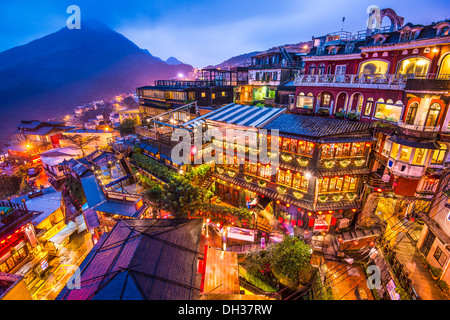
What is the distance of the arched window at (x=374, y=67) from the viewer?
2294 centimetres

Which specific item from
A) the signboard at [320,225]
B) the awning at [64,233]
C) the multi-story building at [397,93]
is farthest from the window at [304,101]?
the awning at [64,233]

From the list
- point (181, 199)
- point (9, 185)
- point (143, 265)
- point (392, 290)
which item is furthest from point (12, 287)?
point (9, 185)

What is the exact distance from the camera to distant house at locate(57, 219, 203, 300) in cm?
974

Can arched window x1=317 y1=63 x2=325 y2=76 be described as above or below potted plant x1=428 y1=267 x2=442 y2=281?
above

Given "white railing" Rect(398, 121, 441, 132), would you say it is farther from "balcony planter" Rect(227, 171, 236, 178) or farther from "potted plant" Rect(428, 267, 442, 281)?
"balcony planter" Rect(227, 171, 236, 178)

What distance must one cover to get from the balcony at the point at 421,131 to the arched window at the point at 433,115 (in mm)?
493

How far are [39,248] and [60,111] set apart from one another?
5540 inches

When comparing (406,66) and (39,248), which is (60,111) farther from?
(406,66)

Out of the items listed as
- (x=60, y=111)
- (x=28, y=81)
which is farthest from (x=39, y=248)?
(x=28, y=81)

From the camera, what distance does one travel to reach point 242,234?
70.9ft

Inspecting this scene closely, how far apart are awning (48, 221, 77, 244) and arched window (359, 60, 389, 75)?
43981 mm

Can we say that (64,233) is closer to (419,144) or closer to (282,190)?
(282,190)

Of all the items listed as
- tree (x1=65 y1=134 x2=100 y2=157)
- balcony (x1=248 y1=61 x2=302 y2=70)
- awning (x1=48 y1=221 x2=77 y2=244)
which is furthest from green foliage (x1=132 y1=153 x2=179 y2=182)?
balcony (x1=248 y1=61 x2=302 y2=70)

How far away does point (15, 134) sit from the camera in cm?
6638
